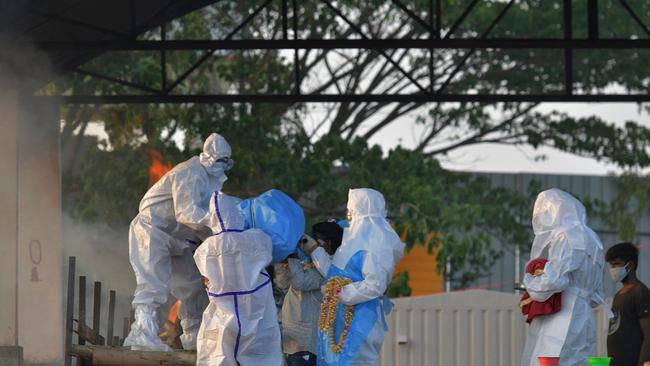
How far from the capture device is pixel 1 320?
14.4 metres

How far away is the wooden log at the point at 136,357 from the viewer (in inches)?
410

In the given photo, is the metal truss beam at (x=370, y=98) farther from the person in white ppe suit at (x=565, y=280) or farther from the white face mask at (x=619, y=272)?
the person in white ppe suit at (x=565, y=280)

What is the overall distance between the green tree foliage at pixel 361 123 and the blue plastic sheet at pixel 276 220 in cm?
1007

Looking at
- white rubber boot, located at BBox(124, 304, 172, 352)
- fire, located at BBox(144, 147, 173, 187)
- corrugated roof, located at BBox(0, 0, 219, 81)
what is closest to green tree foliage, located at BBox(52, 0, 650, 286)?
fire, located at BBox(144, 147, 173, 187)

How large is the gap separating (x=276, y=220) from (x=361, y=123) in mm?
15381

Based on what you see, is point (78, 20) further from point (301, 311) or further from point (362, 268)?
point (362, 268)

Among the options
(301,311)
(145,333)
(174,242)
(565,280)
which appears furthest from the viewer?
(174,242)

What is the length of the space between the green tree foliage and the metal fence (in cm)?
379

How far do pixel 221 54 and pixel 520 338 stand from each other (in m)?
9.49

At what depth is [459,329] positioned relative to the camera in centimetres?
1647

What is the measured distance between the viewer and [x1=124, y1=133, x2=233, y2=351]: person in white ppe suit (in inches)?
421

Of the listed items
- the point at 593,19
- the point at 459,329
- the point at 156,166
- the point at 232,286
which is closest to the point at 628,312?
the point at 232,286

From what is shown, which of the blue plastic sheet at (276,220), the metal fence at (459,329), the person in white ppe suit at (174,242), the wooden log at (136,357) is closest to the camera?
the blue plastic sheet at (276,220)

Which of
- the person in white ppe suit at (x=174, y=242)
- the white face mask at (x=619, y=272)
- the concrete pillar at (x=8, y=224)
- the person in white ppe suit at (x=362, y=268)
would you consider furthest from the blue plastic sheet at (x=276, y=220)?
the concrete pillar at (x=8, y=224)
